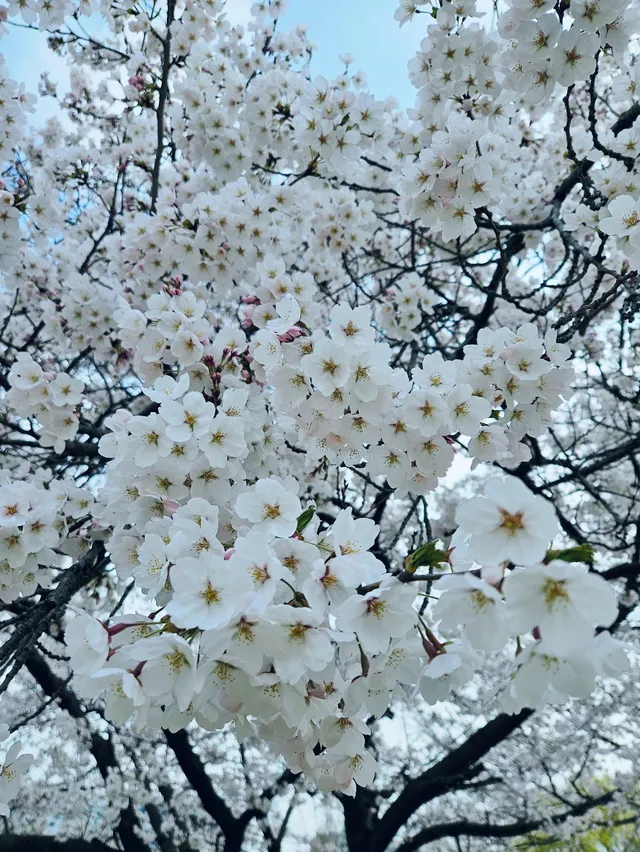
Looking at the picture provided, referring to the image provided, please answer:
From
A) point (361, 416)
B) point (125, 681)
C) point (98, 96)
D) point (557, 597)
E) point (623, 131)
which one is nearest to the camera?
point (557, 597)

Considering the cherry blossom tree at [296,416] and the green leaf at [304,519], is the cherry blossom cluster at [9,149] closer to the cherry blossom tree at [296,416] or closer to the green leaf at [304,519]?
the cherry blossom tree at [296,416]

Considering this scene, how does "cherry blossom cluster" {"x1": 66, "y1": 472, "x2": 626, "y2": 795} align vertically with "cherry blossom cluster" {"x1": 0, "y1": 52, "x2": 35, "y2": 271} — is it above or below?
below

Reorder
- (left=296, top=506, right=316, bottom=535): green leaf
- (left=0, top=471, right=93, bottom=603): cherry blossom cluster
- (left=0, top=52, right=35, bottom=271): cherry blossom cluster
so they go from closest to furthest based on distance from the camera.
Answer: (left=296, top=506, right=316, bottom=535): green leaf → (left=0, top=471, right=93, bottom=603): cherry blossom cluster → (left=0, top=52, right=35, bottom=271): cherry blossom cluster

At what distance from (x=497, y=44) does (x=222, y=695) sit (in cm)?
316

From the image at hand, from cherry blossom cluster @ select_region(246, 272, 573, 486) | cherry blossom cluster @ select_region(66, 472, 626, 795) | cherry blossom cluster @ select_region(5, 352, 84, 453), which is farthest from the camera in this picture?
cherry blossom cluster @ select_region(5, 352, 84, 453)

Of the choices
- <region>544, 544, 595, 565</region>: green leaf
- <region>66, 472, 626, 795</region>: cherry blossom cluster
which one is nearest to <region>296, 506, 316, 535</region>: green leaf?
<region>66, 472, 626, 795</region>: cherry blossom cluster

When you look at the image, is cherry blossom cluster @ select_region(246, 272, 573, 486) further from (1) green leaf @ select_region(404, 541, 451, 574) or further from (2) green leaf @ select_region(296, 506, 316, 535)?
(1) green leaf @ select_region(404, 541, 451, 574)

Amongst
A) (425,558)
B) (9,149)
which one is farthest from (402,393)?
(9,149)

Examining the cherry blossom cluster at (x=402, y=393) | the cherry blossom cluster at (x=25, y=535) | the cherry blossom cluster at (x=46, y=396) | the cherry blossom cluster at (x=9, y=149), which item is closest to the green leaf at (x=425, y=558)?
the cherry blossom cluster at (x=402, y=393)

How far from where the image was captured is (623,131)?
2.77m

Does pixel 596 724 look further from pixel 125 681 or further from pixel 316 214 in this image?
pixel 125 681

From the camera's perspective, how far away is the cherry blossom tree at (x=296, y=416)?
1.09 meters

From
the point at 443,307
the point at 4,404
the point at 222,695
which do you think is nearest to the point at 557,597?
the point at 222,695

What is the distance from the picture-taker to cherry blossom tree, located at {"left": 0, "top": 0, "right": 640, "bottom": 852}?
1.09 meters
